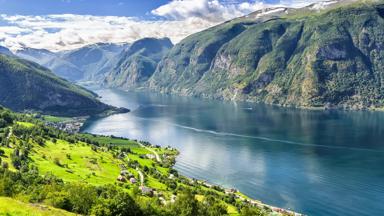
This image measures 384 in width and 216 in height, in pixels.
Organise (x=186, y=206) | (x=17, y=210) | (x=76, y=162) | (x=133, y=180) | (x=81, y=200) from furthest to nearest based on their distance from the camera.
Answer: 1. (x=76, y=162)
2. (x=133, y=180)
3. (x=186, y=206)
4. (x=81, y=200)
5. (x=17, y=210)

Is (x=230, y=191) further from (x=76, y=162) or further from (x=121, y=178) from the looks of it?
(x=76, y=162)

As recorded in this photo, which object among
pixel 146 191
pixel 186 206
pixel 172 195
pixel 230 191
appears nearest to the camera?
pixel 186 206

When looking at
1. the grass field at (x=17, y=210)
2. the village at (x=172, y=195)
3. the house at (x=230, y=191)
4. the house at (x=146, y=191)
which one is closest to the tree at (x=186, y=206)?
the village at (x=172, y=195)

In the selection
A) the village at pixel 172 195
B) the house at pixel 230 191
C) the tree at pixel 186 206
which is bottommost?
the house at pixel 230 191

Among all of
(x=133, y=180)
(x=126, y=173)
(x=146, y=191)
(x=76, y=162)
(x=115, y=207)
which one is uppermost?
(x=115, y=207)

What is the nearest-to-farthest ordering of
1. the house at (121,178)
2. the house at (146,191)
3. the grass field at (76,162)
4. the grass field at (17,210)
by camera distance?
the grass field at (17,210) → the house at (146,191) → the grass field at (76,162) → the house at (121,178)

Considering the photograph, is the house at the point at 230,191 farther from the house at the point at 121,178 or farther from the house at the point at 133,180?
the house at the point at 121,178

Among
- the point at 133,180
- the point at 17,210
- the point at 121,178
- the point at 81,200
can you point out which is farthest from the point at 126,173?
Result: the point at 17,210

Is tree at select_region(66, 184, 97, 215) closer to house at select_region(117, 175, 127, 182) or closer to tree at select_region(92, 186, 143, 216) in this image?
tree at select_region(92, 186, 143, 216)

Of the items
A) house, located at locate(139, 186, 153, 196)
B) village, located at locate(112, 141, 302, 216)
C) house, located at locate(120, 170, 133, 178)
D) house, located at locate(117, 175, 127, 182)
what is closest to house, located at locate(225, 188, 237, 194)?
village, located at locate(112, 141, 302, 216)
